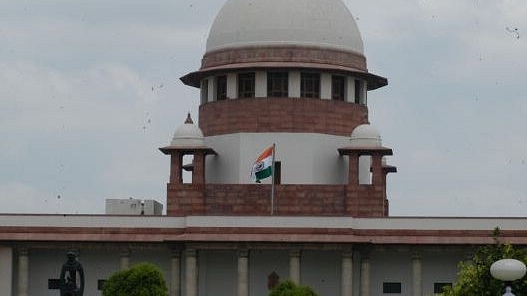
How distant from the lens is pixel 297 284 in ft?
215

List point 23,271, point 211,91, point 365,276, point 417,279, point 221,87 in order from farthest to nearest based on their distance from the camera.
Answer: point 211,91 → point 221,87 → point 23,271 → point 365,276 → point 417,279

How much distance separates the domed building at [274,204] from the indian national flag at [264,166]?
0.09 metres

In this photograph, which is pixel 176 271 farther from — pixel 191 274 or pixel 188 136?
pixel 188 136

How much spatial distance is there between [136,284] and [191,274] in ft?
25.7

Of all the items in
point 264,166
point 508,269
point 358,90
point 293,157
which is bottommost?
point 508,269

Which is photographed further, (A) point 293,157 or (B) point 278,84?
(B) point 278,84

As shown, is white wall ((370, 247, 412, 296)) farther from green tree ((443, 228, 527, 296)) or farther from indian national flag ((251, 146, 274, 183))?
green tree ((443, 228, 527, 296))

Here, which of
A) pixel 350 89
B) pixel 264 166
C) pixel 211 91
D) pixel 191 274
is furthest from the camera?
pixel 211 91

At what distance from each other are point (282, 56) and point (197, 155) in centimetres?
551

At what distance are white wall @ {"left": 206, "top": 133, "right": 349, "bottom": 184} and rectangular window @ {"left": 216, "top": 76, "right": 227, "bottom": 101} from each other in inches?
76.7

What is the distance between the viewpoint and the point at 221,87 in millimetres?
72375

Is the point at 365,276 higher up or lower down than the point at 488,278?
higher up

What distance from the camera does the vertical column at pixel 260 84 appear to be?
71.0 metres

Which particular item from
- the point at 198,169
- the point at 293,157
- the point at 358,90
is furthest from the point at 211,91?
the point at 358,90
